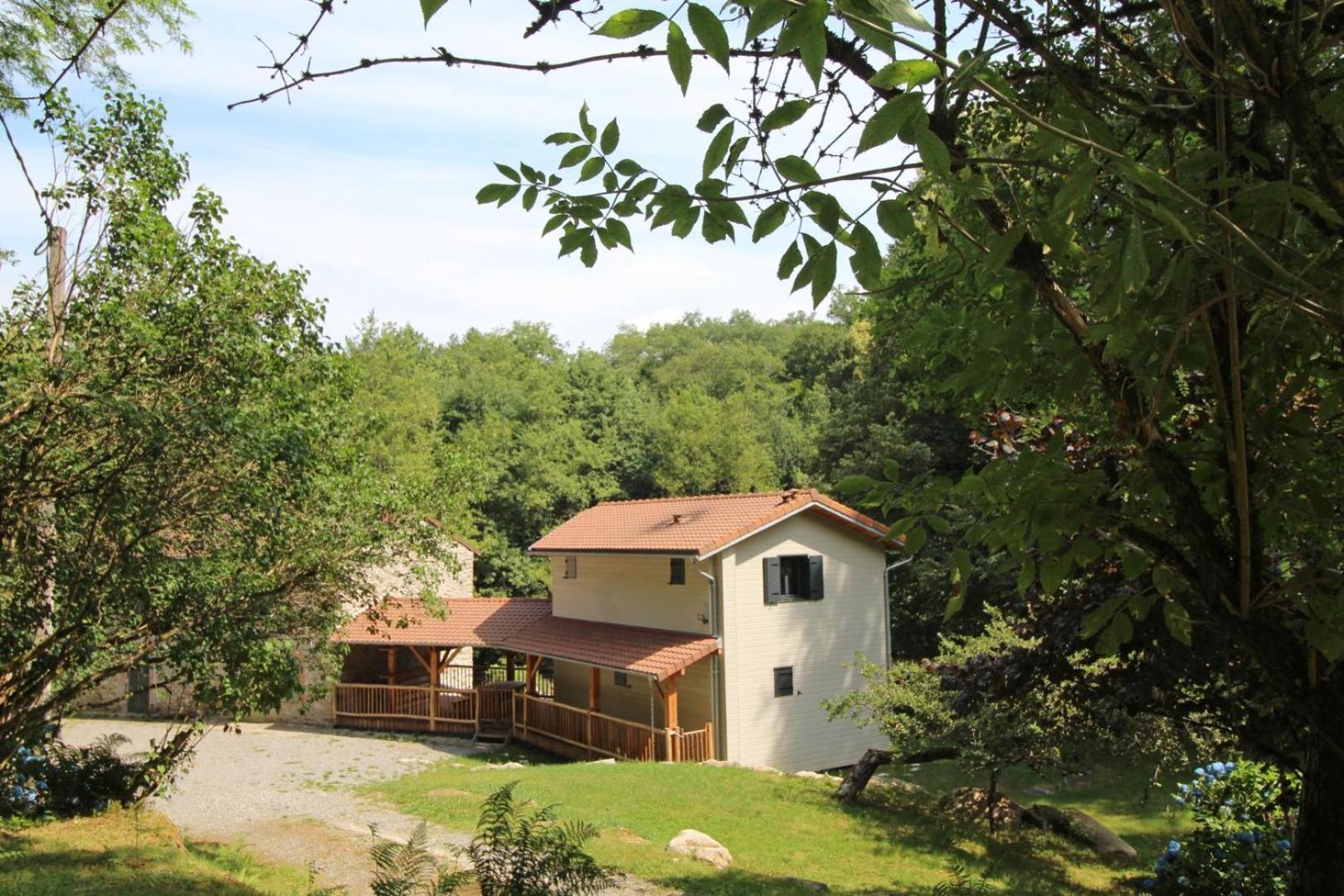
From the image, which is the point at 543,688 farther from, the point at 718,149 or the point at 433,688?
the point at 718,149

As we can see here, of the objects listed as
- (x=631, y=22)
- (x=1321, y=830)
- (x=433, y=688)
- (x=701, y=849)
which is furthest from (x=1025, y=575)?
(x=433, y=688)

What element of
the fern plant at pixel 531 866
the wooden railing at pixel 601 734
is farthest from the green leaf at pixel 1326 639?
the wooden railing at pixel 601 734

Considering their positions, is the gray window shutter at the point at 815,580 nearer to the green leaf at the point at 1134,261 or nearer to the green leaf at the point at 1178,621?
the green leaf at the point at 1178,621

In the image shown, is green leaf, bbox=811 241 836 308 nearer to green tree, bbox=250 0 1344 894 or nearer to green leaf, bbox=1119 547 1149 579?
green tree, bbox=250 0 1344 894

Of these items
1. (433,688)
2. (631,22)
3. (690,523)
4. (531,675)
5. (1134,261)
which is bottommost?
(433,688)

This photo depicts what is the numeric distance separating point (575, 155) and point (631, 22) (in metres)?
0.62

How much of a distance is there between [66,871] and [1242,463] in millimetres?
9395

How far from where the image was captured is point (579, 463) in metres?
44.8

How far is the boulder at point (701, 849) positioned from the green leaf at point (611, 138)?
11044 millimetres

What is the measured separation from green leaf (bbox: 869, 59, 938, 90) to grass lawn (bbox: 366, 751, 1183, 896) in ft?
32.0

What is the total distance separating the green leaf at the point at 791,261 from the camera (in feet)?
6.17

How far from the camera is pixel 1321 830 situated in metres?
2.58

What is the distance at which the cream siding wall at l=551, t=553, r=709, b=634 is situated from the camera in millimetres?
21984

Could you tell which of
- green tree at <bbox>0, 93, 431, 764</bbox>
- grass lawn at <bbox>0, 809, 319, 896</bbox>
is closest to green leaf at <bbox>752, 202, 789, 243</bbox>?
green tree at <bbox>0, 93, 431, 764</bbox>
